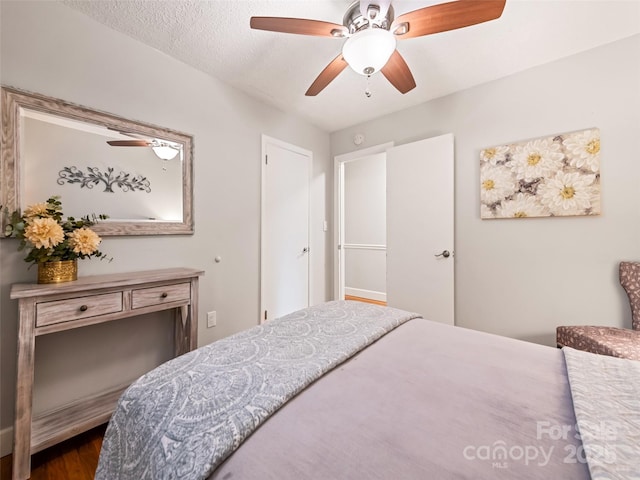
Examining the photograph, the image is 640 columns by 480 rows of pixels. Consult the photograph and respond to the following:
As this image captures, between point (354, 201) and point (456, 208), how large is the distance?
2542 millimetres

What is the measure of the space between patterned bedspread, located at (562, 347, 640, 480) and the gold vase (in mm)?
2122

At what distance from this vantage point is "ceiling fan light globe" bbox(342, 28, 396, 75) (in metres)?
1.33

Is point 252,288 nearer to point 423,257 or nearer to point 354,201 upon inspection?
point 423,257

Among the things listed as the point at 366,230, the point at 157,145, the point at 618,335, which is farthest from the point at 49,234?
the point at 366,230

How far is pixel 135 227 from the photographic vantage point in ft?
6.04

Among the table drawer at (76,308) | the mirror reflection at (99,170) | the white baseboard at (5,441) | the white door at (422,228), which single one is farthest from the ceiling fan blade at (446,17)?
the white baseboard at (5,441)

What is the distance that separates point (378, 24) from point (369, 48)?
0.29m

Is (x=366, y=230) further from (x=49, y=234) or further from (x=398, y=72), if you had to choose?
(x=49, y=234)

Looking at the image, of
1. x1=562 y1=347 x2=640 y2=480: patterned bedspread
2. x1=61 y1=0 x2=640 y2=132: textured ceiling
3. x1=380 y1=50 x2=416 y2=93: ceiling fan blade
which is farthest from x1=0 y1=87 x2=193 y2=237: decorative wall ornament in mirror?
x1=562 y1=347 x2=640 y2=480: patterned bedspread

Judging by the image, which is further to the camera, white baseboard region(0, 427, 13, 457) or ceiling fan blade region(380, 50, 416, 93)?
ceiling fan blade region(380, 50, 416, 93)

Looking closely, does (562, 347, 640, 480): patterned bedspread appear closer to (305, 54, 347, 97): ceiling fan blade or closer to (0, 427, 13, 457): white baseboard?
(305, 54, 347, 97): ceiling fan blade

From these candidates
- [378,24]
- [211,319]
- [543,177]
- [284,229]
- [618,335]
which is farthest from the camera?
[284,229]

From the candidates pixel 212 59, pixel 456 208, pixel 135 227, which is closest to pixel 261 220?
pixel 135 227

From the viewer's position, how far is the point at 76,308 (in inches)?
54.6
